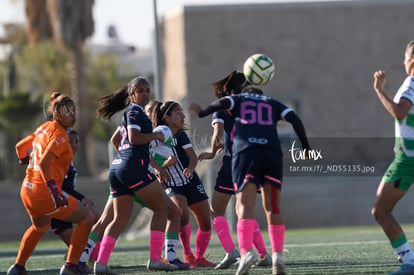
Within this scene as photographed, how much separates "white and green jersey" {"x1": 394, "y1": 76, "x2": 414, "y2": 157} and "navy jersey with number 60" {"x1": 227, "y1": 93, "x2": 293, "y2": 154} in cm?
98

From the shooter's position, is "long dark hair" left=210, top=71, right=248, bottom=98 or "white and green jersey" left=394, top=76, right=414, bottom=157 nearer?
"white and green jersey" left=394, top=76, right=414, bottom=157

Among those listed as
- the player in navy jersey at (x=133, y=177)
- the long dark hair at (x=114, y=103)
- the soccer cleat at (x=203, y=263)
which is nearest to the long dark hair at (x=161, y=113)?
the long dark hair at (x=114, y=103)

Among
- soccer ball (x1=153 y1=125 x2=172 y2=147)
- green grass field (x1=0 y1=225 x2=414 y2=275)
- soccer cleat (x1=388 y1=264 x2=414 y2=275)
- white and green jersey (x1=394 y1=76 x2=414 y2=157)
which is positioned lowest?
green grass field (x1=0 y1=225 x2=414 y2=275)

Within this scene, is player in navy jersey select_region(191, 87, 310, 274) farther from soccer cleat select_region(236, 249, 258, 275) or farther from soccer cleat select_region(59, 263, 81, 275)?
soccer cleat select_region(59, 263, 81, 275)

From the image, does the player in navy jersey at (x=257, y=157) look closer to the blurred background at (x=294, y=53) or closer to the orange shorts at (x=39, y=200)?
the orange shorts at (x=39, y=200)

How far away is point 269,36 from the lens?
36.5m

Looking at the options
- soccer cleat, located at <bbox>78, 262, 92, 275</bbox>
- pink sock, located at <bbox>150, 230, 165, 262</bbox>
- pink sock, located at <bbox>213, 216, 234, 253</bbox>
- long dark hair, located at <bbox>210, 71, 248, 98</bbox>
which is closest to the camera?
pink sock, located at <bbox>150, 230, 165, 262</bbox>

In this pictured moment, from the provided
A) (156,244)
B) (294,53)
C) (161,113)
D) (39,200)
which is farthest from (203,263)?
(294,53)

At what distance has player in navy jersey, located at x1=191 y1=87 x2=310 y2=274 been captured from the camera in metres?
9.02

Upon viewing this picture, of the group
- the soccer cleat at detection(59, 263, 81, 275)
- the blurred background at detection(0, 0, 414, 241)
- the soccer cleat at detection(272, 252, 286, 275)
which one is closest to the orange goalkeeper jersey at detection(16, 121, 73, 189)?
the soccer cleat at detection(59, 263, 81, 275)

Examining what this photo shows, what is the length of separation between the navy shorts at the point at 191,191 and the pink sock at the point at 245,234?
7.72ft

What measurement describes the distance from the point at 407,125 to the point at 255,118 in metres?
1.32

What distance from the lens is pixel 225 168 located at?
36.9 feet

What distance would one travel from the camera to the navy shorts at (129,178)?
9.89 m
